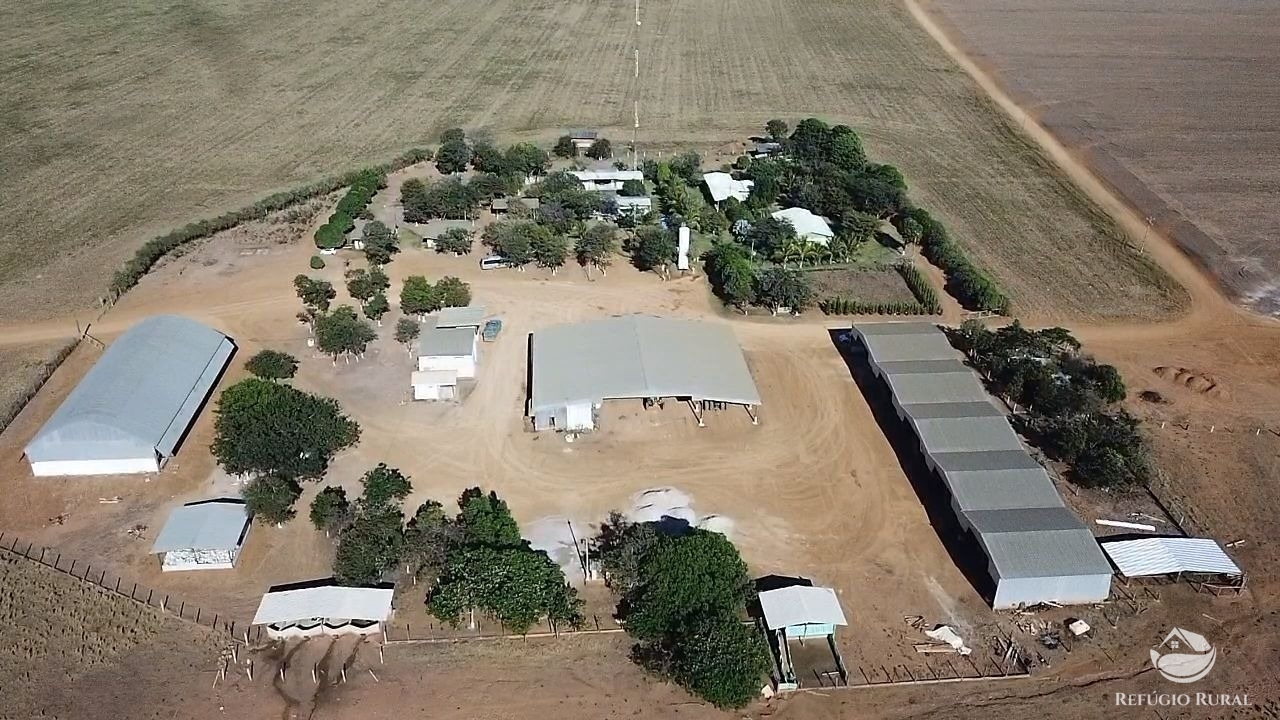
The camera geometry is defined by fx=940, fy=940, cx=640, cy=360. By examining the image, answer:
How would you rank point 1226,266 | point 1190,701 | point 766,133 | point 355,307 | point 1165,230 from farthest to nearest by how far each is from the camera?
point 766,133 → point 1165,230 → point 1226,266 → point 355,307 → point 1190,701

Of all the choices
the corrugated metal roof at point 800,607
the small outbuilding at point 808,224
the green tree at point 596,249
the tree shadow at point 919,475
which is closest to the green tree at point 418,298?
the green tree at point 596,249

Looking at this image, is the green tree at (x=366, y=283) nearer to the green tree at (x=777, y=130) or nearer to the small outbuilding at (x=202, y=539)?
the small outbuilding at (x=202, y=539)

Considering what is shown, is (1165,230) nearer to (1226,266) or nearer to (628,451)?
(1226,266)

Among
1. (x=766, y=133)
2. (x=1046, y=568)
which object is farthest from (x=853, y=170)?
(x=1046, y=568)

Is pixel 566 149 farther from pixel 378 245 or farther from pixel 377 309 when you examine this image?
pixel 377 309

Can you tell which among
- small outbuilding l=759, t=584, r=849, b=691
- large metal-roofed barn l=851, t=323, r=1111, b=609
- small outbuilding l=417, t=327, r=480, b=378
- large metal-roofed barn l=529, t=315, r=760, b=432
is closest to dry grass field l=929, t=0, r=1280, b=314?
large metal-roofed barn l=851, t=323, r=1111, b=609

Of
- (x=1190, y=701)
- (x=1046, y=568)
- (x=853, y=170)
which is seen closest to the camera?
(x=1190, y=701)

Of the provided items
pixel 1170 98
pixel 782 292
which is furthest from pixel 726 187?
pixel 1170 98

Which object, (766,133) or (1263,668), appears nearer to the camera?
(1263,668)
